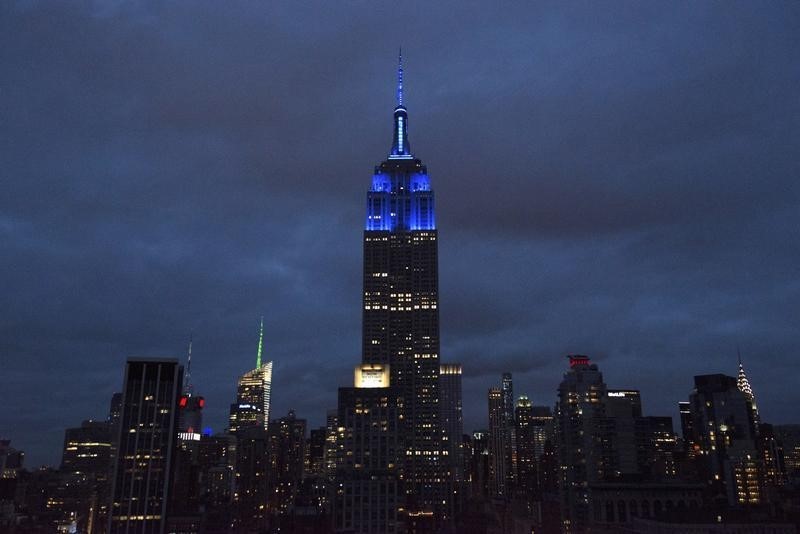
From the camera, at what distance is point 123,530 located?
196500mm

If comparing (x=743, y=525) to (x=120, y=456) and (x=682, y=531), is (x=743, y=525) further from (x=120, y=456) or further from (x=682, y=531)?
(x=120, y=456)

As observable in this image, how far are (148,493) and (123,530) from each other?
38.4 ft

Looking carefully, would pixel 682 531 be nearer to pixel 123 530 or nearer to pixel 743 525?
pixel 743 525

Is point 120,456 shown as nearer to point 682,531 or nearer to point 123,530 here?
point 123,530

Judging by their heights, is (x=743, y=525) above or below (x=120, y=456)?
below

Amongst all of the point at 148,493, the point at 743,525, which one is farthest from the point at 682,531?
the point at 148,493

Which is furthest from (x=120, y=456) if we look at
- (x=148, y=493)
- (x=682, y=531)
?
(x=682, y=531)

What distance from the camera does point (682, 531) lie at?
197750 mm

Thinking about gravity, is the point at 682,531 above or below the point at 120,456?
below

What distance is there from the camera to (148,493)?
7869 inches

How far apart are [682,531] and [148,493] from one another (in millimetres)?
155563

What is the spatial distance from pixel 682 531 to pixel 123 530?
6345 inches

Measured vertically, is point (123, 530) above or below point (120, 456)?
below

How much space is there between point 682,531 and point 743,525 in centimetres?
1870
